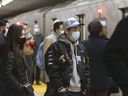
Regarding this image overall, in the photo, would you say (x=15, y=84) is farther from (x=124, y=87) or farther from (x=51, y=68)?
(x=124, y=87)

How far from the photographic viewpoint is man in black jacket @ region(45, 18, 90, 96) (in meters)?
4.73

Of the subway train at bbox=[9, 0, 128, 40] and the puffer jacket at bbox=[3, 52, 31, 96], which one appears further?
the subway train at bbox=[9, 0, 128, 40]

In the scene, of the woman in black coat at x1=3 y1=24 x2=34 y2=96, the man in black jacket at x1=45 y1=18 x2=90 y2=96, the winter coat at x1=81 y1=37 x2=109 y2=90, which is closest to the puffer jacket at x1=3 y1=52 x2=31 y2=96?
the woman in black coat at x1=3 y1=24 x2=34 y2=96

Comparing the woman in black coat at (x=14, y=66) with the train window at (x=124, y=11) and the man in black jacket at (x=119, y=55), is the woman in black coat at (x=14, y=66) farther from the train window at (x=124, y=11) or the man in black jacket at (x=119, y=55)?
the train window at (x=124, y=11)

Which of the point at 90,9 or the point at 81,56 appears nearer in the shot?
the point at 81,56

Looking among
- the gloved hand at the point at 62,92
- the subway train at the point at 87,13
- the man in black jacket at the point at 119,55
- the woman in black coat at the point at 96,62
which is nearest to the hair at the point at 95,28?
the woman in black coat at the point at 96,62

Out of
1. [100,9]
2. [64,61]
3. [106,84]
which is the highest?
[100,9]

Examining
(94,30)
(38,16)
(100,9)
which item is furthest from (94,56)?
(38,16)

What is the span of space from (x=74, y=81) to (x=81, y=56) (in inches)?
11.8

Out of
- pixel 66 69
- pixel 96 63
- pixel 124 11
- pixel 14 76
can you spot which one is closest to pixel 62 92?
pixel 66 69

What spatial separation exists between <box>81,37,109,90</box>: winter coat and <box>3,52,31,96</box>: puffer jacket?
0.91m

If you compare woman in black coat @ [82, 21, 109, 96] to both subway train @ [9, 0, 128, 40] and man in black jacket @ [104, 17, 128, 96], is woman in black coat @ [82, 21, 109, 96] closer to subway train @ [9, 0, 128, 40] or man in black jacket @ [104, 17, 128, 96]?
subway train @ [9, 0, 128, 40]

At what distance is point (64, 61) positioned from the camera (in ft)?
15.6

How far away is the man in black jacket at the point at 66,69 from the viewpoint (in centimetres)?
473
